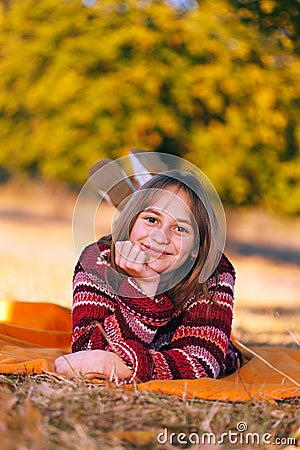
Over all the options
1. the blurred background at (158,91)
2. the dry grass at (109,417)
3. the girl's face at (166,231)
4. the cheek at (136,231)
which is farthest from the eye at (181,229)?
the blurred background at (158,91)

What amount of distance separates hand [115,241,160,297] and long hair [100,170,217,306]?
4 cm

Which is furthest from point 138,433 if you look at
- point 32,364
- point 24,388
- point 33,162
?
point 33,162

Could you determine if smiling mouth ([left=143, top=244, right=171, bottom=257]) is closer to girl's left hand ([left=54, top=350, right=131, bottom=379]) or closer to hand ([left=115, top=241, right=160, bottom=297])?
hand ([left=115, top=241, right=160, bottom=297])

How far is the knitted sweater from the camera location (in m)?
2.08

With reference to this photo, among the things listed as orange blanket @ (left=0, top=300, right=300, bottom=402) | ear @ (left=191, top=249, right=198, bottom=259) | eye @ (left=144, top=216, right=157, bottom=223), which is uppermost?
eye @ (left=144, top=216, right=157, bottom=223)

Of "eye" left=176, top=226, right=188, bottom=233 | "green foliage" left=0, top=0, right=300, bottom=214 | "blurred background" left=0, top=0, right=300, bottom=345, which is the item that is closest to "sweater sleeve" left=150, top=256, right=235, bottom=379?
"eye" left=176, top=226, right=188, bottom=233

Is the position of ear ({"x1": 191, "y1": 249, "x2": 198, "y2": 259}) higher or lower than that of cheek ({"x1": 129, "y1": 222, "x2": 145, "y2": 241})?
lower

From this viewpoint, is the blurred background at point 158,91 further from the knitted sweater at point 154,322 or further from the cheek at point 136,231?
the cheek at point 136,231

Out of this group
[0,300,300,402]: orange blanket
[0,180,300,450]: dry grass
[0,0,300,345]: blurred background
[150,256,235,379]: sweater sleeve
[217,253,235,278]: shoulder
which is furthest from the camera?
[0,0,300,345]: blurred background

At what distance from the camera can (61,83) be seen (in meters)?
8.31

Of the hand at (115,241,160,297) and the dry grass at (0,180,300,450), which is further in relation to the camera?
the hand at (115,241,160,297)

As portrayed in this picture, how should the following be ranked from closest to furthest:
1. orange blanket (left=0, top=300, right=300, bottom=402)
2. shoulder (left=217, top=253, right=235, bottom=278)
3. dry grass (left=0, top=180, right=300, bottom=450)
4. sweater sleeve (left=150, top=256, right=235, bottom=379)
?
dry grass (left=0, top=180, right=300, bottom=450) → orange blanket (left=0, top=300, right=300, bottom=402) → sweater sleeve (left=150, top=256, right=235, bottom=379) → shoulder (left=217, top=253, right=235, bottom=278)

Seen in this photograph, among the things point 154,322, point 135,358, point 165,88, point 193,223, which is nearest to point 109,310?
point 154,322

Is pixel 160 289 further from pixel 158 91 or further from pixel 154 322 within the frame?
pixel 158 91
